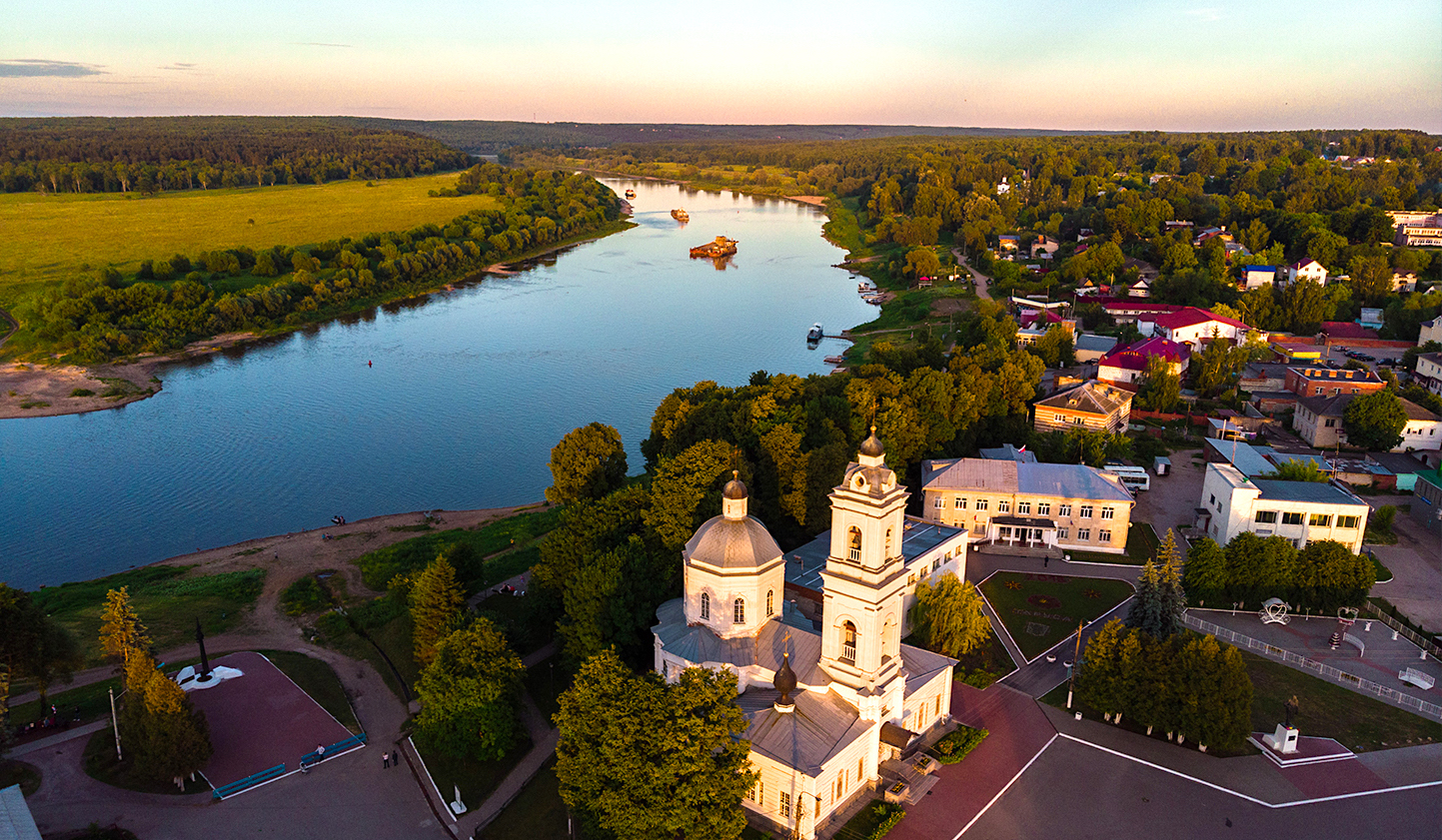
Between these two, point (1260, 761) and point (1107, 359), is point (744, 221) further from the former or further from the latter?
point (1260, 761)

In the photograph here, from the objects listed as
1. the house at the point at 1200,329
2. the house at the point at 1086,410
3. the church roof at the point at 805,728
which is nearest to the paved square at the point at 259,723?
the church roof at the point at 805,728

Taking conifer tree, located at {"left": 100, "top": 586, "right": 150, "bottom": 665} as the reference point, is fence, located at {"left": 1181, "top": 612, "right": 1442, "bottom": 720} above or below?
below

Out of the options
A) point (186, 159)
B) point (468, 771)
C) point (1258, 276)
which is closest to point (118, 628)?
point (468, 771)

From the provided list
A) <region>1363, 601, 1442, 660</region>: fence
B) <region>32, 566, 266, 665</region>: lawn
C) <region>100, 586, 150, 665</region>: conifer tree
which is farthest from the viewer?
<region>32, 566, 266, 665</region>: lawn

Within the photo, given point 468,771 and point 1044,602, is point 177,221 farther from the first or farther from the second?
point 1044,602

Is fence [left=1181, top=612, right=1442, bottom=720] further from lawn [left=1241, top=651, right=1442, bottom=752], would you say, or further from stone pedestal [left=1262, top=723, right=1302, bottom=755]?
stone pedestal [left=1262, top=723, right=1302, bottom=755]

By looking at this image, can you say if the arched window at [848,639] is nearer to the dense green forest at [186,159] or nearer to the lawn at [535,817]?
the lawn at [535,817]

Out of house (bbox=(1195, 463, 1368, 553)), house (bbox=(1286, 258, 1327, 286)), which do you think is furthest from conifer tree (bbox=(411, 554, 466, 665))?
house (bbox=(1286, 258, 1327, 286))
